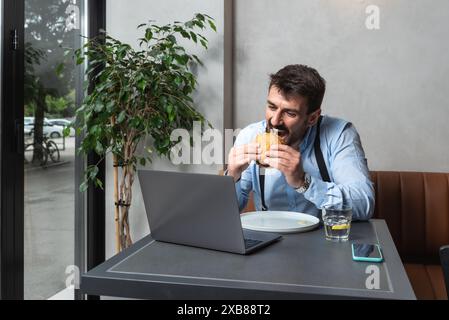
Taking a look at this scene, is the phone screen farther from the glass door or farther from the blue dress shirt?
the glass door

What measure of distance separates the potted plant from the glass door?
0.37ft

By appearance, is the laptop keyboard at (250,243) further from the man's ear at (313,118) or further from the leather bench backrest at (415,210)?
the leather bench backrest at (415,210)

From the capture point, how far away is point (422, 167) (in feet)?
9.45

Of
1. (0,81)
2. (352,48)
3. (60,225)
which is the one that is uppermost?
(352,48)

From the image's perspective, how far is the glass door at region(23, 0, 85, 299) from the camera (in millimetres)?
A: 2373

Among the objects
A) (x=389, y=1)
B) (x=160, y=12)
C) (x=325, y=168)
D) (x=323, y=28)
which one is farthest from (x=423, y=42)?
(x=160, y=12)

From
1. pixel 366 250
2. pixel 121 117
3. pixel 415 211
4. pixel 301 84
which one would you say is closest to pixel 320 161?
pixel 301 84

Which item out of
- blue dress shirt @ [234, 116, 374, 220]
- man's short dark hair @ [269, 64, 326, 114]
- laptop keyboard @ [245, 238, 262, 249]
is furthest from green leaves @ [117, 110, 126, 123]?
laptop keyboard @ [245, 238, 262, 249]

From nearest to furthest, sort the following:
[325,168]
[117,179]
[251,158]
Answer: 1. [251,158]
2. [325,168]
3. [117,179]

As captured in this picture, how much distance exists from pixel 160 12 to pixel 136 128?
2.65 ft

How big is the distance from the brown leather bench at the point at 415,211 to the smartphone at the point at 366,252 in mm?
1295
